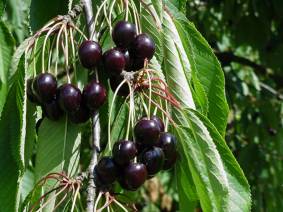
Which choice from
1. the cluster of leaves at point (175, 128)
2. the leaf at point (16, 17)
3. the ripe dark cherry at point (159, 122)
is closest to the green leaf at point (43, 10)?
the cluster of leaves at point (175, 128)

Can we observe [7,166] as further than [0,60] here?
No

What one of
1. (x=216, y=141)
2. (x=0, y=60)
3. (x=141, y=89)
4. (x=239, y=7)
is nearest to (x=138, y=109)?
(x=141, y=89)

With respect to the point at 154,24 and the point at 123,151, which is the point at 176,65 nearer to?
the point at 154,24

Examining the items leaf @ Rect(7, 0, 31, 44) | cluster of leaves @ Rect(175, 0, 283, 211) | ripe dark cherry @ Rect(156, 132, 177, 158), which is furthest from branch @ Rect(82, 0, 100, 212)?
cluster of leaves @ Rect(175, 0, 283, 211)

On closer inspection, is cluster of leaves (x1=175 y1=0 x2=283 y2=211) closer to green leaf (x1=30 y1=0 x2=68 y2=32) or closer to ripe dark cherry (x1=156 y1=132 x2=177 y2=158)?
green leaf (x1=30 y1=0 x2=68 y2=32)

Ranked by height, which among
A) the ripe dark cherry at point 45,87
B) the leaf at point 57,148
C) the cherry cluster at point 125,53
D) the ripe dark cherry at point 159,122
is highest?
the cherry cluster at point 125,53

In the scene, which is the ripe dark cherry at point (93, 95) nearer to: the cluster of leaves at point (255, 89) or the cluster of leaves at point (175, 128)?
the cluster of leaves at point (175, 128)

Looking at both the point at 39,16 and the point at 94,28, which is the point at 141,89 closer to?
the point at 94,28

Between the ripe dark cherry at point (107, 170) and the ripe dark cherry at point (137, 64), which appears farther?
the ripe dark cherry at point (137, 64)
